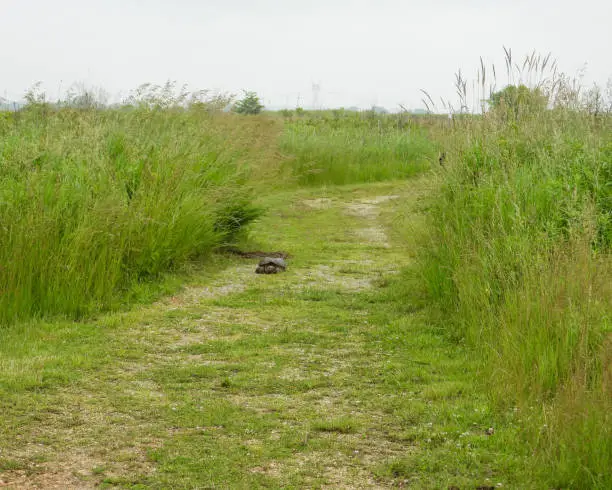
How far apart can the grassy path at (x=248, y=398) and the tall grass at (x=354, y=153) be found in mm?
9766

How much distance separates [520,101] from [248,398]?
15.6 feet

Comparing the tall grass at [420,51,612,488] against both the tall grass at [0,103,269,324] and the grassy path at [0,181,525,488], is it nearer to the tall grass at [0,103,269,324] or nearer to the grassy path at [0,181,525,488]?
the grassy path at [0,181,525,488]

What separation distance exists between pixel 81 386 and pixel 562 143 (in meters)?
4.56

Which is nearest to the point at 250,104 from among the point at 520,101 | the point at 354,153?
the point at 354,153

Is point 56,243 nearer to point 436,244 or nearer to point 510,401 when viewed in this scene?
point 436,244

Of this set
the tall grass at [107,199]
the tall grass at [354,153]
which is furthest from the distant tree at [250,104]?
the tall grass at [107,199]

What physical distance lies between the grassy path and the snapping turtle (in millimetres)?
690

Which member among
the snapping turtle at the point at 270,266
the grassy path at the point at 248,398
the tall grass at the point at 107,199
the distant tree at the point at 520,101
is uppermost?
the distant tree at the point at 520,101

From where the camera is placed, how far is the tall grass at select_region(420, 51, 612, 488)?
3.97 metres

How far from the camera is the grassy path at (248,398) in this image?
4.11 metres

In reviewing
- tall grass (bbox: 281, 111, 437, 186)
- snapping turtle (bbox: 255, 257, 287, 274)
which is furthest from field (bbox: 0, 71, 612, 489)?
tall grass (bbox: 281, 111, 437, 186)

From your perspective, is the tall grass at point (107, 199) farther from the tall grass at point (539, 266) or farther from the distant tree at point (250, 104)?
the distant tree at point (250, 104)

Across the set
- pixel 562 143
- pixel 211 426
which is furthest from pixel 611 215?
pixel 211 426

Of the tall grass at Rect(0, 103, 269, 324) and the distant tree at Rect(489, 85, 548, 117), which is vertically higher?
the distant tree at Rect(489, 85, 548, 117)
